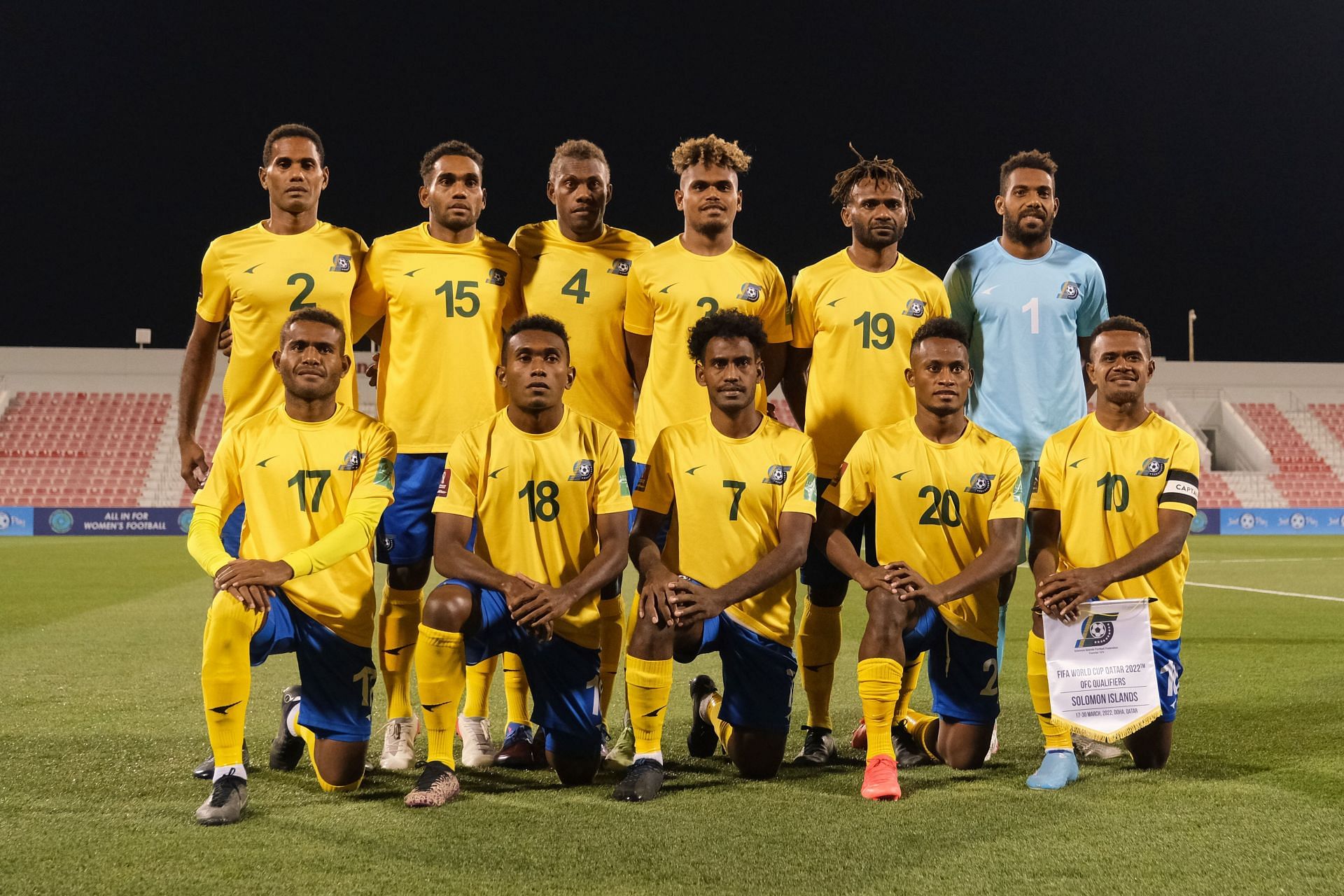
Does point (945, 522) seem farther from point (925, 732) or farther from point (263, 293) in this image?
point (263, 293)

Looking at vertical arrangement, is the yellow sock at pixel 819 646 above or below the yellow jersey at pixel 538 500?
below

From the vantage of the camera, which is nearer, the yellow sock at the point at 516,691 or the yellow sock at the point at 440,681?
the yellow sock at the point at 440,681

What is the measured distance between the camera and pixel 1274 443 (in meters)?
33.1

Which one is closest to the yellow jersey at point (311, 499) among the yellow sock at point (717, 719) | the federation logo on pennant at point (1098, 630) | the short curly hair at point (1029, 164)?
the yellow sock at point (717, 719)

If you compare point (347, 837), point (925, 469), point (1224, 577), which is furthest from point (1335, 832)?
point (1224, 577)

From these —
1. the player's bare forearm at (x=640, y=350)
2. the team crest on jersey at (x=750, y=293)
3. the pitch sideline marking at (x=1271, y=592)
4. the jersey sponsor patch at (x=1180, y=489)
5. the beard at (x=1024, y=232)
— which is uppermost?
the beard at (x=1024, y=232)

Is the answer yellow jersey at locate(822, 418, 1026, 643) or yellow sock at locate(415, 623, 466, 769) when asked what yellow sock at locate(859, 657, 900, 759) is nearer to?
yellow jersey at locate(822, 418, 1026, 643)

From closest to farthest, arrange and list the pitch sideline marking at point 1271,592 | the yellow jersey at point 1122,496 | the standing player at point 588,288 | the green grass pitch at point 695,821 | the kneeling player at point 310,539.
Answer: the green grass pitch at point 695,821 → the kneeling player at point 310,539 → the yellow jersey at point 1122,496 → the standing player at point 588,288 → the pitch sideline marking at point 1271,592

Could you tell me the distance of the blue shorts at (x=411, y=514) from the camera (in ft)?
14.1

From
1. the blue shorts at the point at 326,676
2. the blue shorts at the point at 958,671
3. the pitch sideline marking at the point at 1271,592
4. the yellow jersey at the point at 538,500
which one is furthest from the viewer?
the pitch sideline marking at the point at 1271,592

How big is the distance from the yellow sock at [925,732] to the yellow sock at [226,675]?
2361mm

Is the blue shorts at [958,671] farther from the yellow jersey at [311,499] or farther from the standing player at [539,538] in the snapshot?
the yellow jersey at [311,499]

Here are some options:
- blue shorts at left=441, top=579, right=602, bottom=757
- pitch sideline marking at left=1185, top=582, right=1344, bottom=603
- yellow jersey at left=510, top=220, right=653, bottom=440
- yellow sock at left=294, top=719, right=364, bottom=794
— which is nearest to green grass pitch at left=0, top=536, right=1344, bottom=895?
yellow sock at left=294, top=719, right=364, bottom=794

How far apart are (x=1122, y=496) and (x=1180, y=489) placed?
0.19 metres
